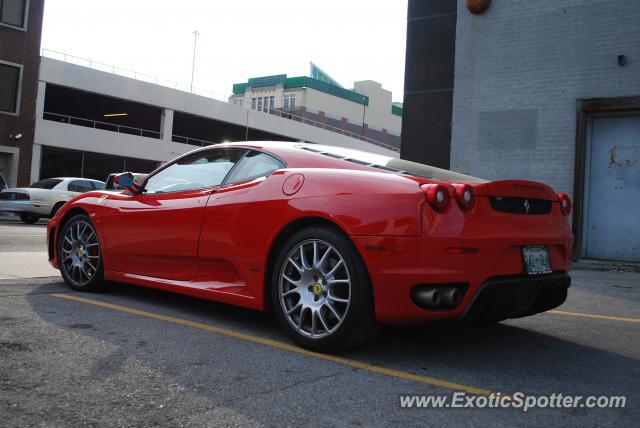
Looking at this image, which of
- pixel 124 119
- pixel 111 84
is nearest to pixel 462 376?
pixel 111 84

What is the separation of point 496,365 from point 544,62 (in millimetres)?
9546

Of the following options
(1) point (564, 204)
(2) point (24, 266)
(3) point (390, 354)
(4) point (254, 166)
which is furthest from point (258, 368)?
(2) point (24, 266)

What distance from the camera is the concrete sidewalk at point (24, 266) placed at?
585cm

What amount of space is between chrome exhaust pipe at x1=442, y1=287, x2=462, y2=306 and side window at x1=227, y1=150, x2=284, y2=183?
55.7 inches

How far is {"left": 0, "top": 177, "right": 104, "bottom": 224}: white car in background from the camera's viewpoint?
665 inches

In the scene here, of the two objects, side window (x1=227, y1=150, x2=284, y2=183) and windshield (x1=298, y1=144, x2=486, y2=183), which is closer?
windshield (x1=298, y1=144, x2=486, y2=183)

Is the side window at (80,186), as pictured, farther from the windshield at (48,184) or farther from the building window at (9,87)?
the building window at (9,87)

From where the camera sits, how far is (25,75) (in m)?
25.0

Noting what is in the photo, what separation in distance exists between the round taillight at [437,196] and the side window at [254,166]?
1145 mm

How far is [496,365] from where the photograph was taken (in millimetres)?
3209

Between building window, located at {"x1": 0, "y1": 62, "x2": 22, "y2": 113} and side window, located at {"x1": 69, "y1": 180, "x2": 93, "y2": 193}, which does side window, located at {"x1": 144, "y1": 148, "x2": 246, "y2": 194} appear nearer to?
side window, located at {"x1": 69, "y1": 180, "x2": 93, "y2": 193}

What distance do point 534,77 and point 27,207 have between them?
45.9 feet

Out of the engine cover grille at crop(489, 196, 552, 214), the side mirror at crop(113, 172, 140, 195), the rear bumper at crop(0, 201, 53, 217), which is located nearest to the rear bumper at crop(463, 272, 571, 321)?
the engine cover grille at crop(489, 196, 552, 214)

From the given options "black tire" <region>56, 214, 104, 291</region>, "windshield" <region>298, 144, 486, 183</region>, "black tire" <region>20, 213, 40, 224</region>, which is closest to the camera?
"windshield" <region>298, 144, 486, 183</region>
